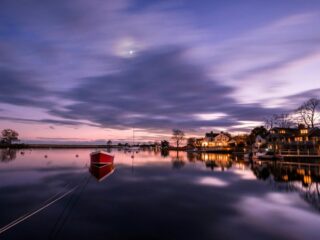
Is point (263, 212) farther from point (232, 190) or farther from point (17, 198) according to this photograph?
point (17, 198)

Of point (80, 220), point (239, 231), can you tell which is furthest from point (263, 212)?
point (80, 220)

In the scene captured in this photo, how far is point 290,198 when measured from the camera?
80.0 feet

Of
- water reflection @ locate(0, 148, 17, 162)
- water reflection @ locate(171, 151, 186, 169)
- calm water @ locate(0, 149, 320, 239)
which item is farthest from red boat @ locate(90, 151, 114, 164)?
water reflection @ locate(0, 148, 17, 162)

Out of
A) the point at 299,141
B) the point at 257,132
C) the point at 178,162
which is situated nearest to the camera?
the point at 178,162

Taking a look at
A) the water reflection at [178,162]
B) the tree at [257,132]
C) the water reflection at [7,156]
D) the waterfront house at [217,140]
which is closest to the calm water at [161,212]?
the water reflection at [178,162]

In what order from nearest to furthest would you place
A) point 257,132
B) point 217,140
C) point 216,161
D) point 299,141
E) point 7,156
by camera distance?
point 216,161 < point 299,141 < point 7,156 < point 257,132 < point 217,140

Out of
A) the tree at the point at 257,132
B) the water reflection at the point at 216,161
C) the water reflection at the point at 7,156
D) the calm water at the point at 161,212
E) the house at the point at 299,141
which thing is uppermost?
the tree at the point at 257,132

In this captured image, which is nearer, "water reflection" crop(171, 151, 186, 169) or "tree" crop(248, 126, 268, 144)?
"water reflection" crop(171, 151, 186, 169)

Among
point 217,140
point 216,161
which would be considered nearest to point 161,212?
point 216,161

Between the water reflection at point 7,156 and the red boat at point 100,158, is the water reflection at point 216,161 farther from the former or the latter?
the water reflection at point 7,156

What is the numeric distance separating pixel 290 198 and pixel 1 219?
21534mm

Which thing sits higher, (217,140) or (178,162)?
(217,140)

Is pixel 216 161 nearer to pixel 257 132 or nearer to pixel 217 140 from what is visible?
pixel 257 132

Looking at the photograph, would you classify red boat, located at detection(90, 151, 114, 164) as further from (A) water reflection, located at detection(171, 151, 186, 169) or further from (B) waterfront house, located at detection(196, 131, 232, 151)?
(B) waterfront house, located at detection(196, 131, 232, 151)
